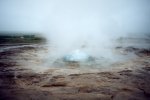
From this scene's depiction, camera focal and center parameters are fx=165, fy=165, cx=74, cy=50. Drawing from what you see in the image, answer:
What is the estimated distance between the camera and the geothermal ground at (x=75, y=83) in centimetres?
452

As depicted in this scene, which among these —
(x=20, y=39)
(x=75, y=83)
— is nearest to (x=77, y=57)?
(x=75, y=83)

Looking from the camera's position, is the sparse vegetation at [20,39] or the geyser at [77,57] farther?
the sparse vegetation at [20,39]

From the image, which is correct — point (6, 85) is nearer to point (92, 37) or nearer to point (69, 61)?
point (69, 61)

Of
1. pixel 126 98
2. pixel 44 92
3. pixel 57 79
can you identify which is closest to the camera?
pixel 126 98

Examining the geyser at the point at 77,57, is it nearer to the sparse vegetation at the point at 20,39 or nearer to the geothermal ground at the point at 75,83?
the geothermal ground at the point at 75,83

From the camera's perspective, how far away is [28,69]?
7023 millimetres

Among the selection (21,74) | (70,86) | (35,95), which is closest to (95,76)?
(70,86)

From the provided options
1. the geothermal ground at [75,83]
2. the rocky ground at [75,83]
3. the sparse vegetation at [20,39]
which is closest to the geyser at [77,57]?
the geothermal ground at [75,83]

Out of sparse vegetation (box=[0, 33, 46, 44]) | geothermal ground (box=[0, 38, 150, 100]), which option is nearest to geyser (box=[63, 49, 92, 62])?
geothermal ground (box=[0, 38, 150, 100])

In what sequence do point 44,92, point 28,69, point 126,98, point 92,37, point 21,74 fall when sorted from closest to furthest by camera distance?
point 126,98, point 44,92, point 21,74, point 28,69, point 92,37

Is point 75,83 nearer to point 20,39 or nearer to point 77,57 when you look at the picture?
point 77,57

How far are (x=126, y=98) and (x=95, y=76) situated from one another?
5.94ft

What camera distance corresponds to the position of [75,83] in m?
5.41

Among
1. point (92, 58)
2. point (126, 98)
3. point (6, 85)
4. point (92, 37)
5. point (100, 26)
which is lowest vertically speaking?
point (126, 98)
